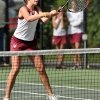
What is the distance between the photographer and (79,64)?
41.7ft

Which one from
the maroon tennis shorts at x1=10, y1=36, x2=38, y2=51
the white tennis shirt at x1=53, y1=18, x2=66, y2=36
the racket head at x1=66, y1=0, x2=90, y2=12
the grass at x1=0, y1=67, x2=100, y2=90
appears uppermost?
the racket head at x1=66, y1=0, x2=90, y2=12

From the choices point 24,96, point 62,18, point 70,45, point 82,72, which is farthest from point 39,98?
point 70,45

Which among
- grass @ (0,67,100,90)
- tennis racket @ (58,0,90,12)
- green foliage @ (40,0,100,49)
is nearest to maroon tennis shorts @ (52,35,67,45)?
green foliage @ (40,0,100,49)

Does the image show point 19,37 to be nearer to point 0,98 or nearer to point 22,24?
point 22,24

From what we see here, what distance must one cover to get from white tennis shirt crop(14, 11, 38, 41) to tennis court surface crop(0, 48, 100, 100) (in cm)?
63

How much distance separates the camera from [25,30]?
328 inches

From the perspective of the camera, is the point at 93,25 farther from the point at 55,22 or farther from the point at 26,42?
the point at 26,42

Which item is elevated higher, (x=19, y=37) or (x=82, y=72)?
(x=19, y=37)

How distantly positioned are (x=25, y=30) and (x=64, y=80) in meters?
2.92

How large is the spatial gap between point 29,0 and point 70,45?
6.59 m

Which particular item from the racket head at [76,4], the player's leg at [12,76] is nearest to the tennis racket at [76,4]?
the racket head at [76,4]

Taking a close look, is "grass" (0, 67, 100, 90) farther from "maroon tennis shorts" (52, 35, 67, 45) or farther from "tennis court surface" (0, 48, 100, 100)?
"maroon tennis shorts" (52, 35, 67, 45)

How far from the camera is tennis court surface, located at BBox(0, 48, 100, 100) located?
8.62 m

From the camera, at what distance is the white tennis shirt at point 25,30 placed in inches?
325
